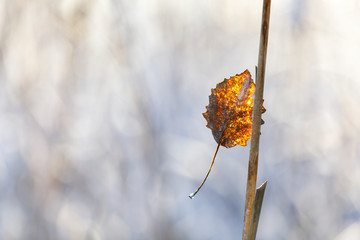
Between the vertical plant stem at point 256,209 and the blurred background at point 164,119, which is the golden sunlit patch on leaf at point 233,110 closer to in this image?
the vertical plant stem at point 256,209

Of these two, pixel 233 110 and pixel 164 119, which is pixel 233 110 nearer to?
pixel 233 110

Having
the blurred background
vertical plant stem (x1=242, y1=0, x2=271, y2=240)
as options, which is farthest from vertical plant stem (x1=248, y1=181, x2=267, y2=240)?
the blurred background

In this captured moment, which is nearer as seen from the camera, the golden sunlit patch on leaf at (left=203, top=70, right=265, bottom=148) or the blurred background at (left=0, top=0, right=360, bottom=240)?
the golden sunlit patch on leaf at (left=203, top=70, right=265, bottom=148)

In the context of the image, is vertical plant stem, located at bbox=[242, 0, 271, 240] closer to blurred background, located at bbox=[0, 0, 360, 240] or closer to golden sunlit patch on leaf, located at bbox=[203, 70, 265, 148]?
golden sunlit patch on leaf, located at bbox=[203, 70, 265, 148]

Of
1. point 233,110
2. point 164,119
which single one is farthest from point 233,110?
point 164,119

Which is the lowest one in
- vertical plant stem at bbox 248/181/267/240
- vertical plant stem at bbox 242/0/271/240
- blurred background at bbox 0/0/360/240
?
vertical plant stem at bbox 248/181/267/240

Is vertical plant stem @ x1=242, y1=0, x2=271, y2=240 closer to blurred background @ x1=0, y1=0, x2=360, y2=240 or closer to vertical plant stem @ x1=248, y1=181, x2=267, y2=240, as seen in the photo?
vertical plant stem @ x1=248, y1=181, x2=267, y2=240

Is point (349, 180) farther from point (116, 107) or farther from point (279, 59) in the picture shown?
point (116, 107)

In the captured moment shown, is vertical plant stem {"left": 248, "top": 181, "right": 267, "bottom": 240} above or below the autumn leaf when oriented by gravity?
below
